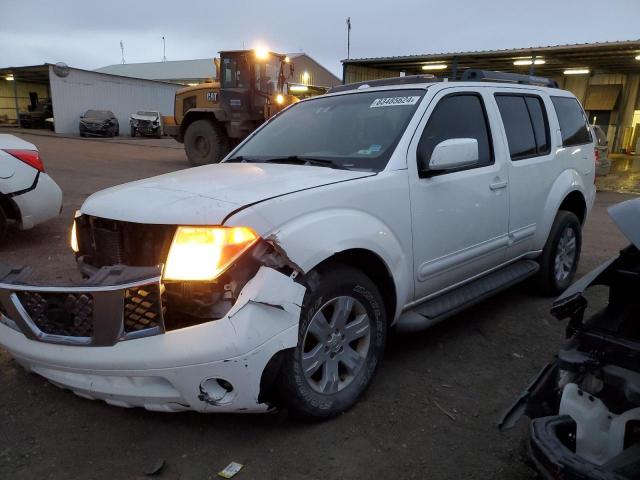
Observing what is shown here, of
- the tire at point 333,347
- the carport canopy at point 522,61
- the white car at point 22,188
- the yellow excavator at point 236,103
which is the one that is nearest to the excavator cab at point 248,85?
the yellow excavator at point 236,103

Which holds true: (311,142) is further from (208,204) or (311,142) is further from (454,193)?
(208,204)

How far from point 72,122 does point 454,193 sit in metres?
Result: 28.2

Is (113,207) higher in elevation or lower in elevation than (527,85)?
lower

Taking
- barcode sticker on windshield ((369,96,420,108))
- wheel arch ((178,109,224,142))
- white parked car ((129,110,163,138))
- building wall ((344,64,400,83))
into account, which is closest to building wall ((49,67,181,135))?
white parked car ((129,110,163,138))

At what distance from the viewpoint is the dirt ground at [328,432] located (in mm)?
2314

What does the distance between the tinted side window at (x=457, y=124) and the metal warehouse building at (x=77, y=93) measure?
2709 centimetres

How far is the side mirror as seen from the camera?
9.64 feet

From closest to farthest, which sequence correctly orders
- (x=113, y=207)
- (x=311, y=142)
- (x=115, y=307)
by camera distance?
(x=115, y=307) < (x=113, y=207) < (x=311, y=142)

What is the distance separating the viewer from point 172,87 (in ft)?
105

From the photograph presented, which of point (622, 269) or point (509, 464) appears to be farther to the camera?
point (509, 464)

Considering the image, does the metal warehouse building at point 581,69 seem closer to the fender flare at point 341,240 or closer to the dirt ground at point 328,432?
the dirt ground at point 328,432

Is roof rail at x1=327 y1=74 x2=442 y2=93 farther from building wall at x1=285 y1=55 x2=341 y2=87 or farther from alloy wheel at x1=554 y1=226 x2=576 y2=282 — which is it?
building wall at x1=285 y1=55 x2=341 y2=87

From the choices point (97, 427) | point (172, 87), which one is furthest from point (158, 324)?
point (172, 87)

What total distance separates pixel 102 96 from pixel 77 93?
4.67 ft
